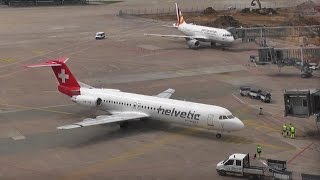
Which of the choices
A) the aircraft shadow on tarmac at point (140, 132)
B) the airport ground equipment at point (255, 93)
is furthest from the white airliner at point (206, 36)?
the aircraft shadow on tarmac at point (140, 132)

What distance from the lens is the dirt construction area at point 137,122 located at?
3403cm

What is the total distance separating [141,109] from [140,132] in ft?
6.24

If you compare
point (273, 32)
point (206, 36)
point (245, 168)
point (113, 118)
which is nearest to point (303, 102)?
point (245, 168)

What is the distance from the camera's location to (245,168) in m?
31.2

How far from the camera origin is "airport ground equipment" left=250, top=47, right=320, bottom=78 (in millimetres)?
61375

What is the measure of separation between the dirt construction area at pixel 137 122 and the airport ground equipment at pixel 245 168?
0.52m

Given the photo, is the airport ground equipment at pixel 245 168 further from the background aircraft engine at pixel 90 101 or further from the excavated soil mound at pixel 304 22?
the excavated soil mound at pixel 304 22

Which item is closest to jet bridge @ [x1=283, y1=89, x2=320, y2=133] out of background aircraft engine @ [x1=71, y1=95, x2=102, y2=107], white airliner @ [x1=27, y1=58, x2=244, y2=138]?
white airliner @ [x1=27, y1=58, x2=244, y2=138]

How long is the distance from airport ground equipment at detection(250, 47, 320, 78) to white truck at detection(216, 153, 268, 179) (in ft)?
105

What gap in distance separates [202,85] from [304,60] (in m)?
14.8

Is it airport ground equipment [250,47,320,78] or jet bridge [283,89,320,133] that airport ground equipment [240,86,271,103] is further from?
jet bridge [283,89,320,133]

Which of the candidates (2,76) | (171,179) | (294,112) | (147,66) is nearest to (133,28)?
(147,66)

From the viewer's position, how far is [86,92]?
148ft

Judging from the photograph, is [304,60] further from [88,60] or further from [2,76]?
[2,76]
